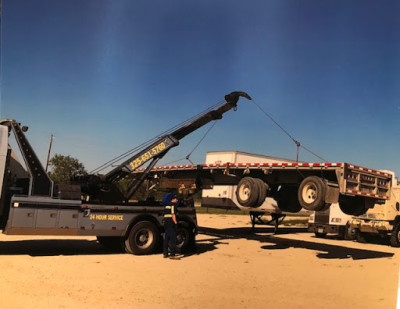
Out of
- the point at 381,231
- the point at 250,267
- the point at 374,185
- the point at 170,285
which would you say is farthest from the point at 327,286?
the point at 381,231

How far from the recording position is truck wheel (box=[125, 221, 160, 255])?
10641 millimetres

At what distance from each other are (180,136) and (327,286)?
7.14m

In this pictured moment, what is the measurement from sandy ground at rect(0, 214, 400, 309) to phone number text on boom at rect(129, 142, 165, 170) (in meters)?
2.78

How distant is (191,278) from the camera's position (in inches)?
316

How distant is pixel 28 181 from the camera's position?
9.93 meters

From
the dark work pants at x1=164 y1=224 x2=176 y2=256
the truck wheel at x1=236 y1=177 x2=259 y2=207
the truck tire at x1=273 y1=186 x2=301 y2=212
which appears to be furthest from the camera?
the truck tire at x1=273 y1=186 x2=301 y2=212

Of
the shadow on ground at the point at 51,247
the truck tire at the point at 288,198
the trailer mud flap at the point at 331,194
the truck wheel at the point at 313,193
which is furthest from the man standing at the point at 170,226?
the truck tire at the point at 288,198

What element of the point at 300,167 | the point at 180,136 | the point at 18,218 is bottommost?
the point at 18,218

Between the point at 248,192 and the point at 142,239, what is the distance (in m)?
3.79

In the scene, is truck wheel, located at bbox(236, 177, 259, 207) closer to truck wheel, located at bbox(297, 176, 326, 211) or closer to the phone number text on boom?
truck wheel, located at bbox(297, 176, 326, 211)

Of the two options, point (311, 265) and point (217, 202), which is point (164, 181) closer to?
point (217, 202)

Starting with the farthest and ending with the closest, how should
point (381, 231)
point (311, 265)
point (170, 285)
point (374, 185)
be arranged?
point (381, 231) < point (374, 185) < point (311, 265) < point (170, 285)

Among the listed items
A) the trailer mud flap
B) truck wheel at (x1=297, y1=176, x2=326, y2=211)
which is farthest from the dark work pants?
the trailer mud flap

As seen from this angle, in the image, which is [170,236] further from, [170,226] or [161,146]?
[161,146]
